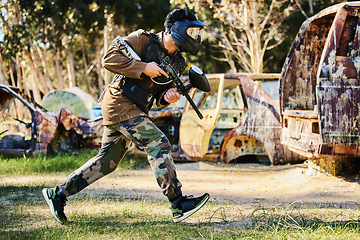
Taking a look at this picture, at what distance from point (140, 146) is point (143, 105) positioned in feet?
1.18

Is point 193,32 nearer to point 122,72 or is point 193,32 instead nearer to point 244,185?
point 122,72

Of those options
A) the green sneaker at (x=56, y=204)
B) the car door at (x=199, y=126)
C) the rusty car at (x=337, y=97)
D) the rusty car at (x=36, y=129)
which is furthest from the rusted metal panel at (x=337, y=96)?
the rusty car at (x=36, y=129)

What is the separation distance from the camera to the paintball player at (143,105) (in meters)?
3.68

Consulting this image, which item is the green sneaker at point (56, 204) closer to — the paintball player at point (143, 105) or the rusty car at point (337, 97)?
the paintball player at point (143, 105)

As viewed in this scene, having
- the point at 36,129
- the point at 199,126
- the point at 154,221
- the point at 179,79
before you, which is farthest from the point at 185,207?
the point at 36,129

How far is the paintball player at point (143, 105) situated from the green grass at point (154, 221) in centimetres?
25

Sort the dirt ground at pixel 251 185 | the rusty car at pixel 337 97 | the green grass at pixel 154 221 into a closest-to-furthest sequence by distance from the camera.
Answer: the green grass at pixel 154 221, the rusty car at pixel 337 97, the dirt ground at pixel 251 185

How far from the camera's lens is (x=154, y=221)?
410 centimetres

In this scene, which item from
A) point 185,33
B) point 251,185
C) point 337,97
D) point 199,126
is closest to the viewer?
point 185,33

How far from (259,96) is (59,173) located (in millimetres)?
3690

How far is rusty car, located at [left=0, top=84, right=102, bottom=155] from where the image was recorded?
328 inches

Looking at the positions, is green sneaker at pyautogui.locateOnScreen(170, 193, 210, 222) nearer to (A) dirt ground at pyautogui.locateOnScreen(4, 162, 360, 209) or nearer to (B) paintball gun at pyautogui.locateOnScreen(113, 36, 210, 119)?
(B) paintball gun at pyautogui.locateOnScreen(113, 36, 210, 119)

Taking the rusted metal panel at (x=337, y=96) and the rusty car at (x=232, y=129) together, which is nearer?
the rusted metal panel at (x=337, y=96)

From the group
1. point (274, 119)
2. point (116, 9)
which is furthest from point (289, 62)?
point (116, 9)
